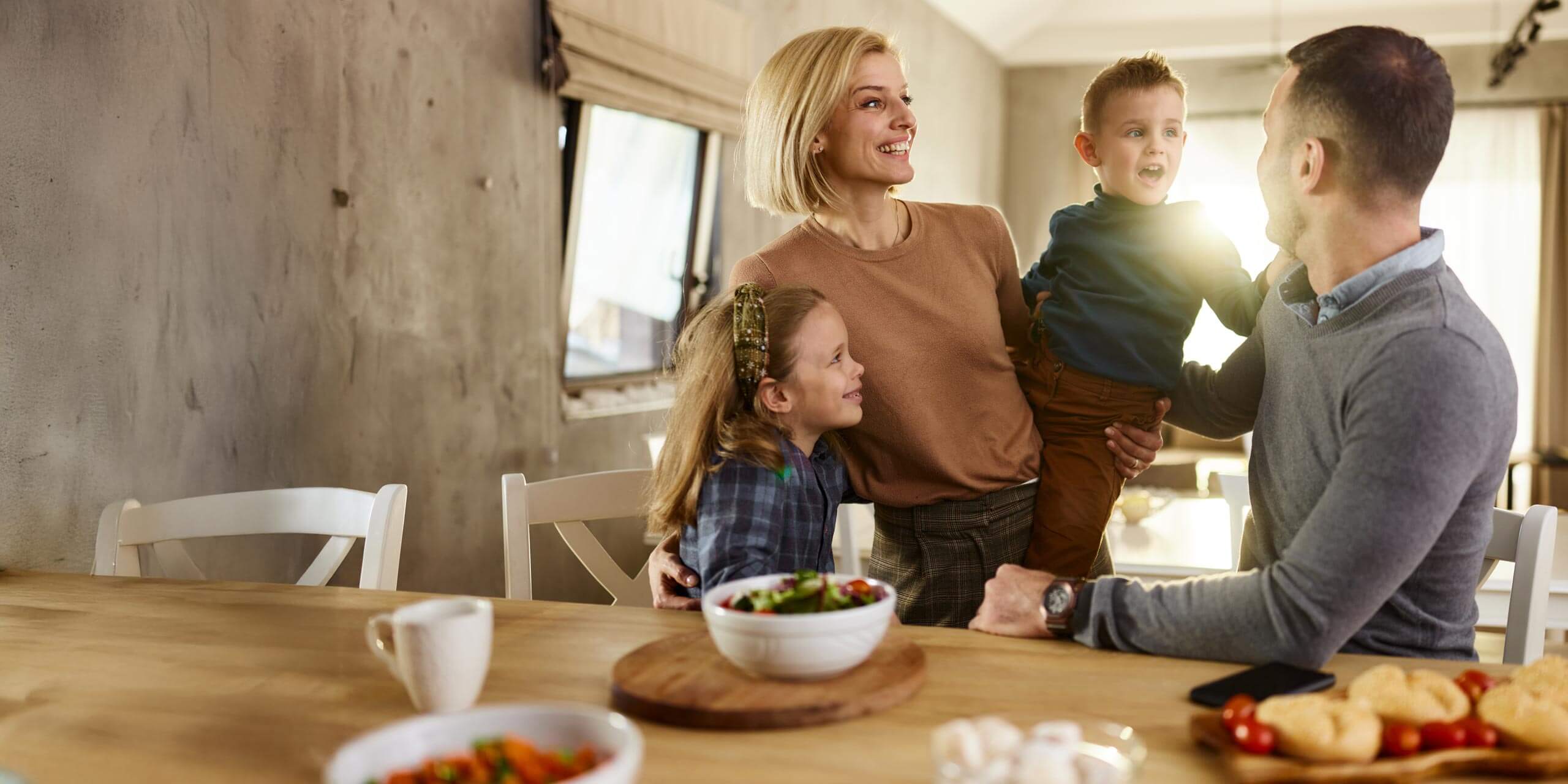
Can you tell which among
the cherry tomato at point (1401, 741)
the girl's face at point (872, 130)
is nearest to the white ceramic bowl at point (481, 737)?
the cherry tomato at point (1401, 741)

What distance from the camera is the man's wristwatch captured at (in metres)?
1.32

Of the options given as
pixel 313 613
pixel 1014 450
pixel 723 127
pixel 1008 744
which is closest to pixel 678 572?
pixel 313 613

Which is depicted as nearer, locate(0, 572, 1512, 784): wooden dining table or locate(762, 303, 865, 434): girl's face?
locate(0, 572, 1512, 784): wooden dining table

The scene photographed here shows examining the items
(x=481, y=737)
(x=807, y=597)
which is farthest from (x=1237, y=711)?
(x=481, y=737)

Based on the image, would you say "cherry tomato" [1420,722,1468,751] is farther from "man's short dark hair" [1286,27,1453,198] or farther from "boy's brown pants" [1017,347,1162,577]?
"boy's brown pants" [1017,347,1162,577]

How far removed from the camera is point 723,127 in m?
4.18

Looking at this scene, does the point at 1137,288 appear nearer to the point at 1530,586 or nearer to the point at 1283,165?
the point at 1283,165

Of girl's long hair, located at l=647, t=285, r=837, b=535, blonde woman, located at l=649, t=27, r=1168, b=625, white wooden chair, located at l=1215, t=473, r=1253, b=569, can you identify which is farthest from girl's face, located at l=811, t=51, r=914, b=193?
white wooden chair, located at l=1215, t=473, r=1253, b=569

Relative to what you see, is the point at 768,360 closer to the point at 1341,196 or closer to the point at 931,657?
the point at 931,657

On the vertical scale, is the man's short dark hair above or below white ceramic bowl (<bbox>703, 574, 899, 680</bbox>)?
above

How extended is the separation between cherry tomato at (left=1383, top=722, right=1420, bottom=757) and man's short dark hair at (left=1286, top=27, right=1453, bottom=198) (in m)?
0.68

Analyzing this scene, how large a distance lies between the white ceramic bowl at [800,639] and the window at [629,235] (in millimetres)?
2374

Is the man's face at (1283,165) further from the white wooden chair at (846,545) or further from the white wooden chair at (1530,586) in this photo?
the white wooden chair at (846,545)

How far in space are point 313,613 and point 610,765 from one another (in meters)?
0.88
